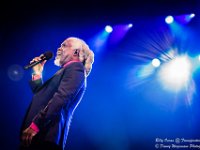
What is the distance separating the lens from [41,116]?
68.8 inches

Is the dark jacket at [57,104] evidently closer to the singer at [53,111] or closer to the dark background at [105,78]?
the singer at [53,111]

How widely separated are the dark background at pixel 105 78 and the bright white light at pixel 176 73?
0.10m

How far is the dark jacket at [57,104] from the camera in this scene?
176 centimetres

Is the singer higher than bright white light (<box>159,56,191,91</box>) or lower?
lower

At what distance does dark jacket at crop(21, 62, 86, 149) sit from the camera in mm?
1765

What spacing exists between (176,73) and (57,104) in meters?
1.85

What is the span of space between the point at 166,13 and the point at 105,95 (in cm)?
123

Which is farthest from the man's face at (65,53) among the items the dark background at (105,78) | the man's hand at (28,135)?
the dark background at (105,78)

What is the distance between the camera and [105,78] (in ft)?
10.6

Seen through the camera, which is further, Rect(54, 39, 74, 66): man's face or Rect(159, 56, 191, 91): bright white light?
Rect(159, 56, 191, 91): bright white light

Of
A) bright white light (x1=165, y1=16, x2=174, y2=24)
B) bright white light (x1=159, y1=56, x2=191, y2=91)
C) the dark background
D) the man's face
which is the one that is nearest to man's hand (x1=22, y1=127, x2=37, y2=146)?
the man's face

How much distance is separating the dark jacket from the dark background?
1216 mm

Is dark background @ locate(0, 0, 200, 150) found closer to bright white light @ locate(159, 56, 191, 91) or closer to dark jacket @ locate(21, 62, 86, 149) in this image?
bright white light @ locate(159, 56, 191, 91)

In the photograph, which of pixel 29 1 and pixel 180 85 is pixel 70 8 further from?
pixel 180 85
